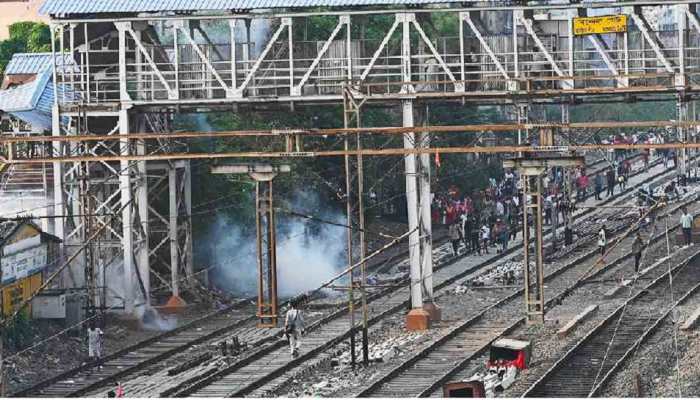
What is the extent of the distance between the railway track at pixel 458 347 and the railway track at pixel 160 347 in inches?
97.5

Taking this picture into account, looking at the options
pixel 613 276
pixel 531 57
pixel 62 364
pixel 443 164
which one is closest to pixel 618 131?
pixel 443 164

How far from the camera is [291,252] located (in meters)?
50.6

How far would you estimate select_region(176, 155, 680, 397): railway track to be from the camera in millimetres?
32625

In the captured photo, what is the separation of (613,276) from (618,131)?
116 feet

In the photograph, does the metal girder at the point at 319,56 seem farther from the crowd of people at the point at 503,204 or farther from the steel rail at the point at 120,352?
the crowd of people at the point at 503,204

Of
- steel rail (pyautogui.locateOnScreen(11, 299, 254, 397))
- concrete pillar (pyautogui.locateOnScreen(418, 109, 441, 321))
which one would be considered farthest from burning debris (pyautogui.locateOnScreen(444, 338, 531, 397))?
steel rail (pyautogui.locateOnScreen(11, 299, 254, 397))

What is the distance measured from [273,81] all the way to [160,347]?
24.1 feet

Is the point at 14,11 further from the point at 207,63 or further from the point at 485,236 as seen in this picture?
the point at 207,63

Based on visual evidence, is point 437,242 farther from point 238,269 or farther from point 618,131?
point 618,131

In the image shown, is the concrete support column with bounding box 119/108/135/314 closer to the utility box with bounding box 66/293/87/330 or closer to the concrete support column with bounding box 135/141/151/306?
the concrete support column with bounding box 135/141/151/306

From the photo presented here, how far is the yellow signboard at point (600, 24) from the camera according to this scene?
128ft

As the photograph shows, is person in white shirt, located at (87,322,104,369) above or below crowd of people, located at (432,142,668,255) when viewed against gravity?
below

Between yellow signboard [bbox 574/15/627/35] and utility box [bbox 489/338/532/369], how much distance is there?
27.2ft

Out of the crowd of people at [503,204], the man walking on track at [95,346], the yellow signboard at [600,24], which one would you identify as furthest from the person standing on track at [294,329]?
the crowd of people at [503,204]
